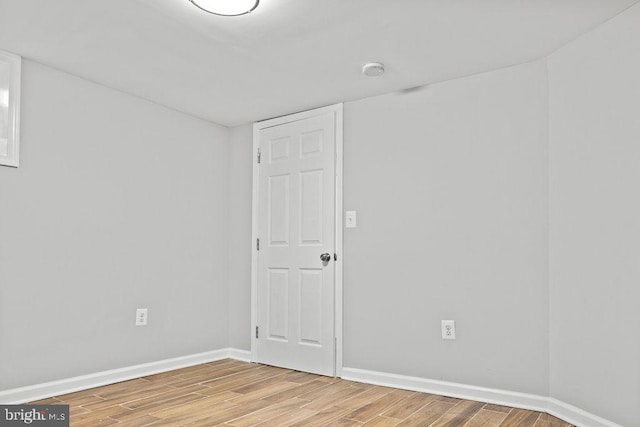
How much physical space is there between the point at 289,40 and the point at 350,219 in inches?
59.0

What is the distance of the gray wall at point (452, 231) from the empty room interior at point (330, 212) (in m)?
0.01

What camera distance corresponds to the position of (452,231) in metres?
3.32

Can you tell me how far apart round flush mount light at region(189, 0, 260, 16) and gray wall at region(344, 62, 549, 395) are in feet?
5.07

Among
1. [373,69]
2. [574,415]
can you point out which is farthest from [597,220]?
[373,69]

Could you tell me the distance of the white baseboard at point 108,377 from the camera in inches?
116

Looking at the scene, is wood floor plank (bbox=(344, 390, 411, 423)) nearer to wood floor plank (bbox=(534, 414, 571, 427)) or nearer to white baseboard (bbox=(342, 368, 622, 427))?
white baseboard (bbox=(342, 368, 622, 427))

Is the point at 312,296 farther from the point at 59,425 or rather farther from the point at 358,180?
the point at 59,425

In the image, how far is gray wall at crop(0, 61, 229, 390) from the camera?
3057 mm

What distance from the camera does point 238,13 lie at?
8.08 feet

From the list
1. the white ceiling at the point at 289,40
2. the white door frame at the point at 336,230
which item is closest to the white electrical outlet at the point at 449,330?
the white door frame at the point at 336,230

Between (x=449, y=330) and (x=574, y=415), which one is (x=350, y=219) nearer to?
(x=449, y=330)

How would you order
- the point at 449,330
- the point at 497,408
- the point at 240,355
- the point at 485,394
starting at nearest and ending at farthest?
the point at 497,408, the point at 485,394, the point at 449,330, the point at 240,355

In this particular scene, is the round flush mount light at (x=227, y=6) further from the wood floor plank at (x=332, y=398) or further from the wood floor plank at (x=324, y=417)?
the wood floor plank at (x=332, y=398)

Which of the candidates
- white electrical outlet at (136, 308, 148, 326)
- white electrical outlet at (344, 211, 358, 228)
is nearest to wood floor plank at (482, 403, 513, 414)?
white electrical outlet at (344, 211, 358, 228)
